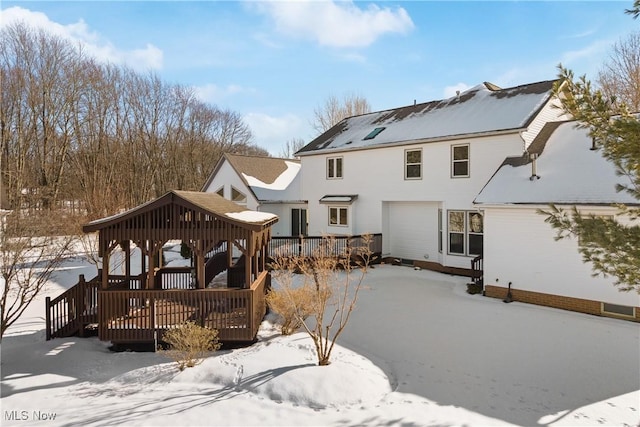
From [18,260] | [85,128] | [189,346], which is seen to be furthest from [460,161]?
[85,128]

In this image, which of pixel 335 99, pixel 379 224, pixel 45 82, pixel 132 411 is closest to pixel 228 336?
pixel 132 411

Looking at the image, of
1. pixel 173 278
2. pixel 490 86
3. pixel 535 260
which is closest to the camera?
pixel 535 260

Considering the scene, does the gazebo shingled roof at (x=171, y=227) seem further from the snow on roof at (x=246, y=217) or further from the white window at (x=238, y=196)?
the white window at (x=238, y=196)

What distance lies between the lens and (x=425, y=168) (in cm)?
1659

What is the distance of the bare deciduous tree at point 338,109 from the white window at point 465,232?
2506 centimetres

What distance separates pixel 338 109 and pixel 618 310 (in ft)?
106

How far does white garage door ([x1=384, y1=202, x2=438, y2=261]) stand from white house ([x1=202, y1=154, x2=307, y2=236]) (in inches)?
222

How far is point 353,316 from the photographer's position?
35.8 feet

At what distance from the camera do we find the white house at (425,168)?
15.0m

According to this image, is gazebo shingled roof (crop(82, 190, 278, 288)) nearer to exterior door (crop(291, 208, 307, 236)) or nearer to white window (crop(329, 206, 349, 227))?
white window (crop(329, 206, 349, 227))

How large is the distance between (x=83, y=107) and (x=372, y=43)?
98.3 feet

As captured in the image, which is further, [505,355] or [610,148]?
[505,355]

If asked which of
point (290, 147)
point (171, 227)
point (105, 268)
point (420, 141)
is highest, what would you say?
point (290, 147)

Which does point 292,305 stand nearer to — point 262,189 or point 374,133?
point 374,133
